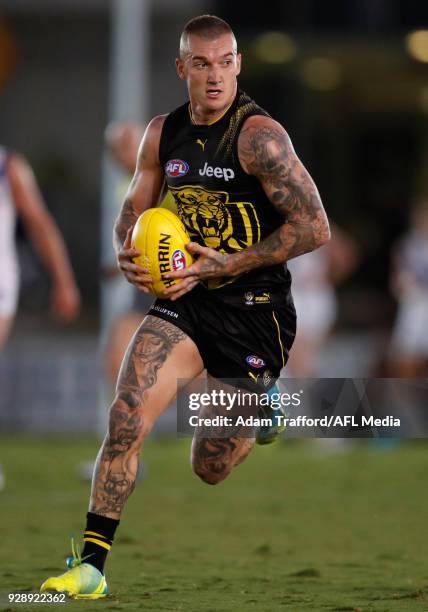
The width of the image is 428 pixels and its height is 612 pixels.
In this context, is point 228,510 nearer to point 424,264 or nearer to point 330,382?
point 330,382

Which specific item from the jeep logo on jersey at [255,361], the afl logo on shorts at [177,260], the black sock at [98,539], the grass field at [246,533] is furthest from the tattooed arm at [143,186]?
the grass field at [246,533]

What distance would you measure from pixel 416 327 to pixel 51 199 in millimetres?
7845

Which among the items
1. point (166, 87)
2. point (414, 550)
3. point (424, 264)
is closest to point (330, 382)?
point (414, 550)

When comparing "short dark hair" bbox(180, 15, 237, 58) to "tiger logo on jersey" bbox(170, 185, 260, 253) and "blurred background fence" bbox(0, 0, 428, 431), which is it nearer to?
"tiger logo on jersey" bbox(170, 185, 260, 253)

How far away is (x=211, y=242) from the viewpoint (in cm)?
695

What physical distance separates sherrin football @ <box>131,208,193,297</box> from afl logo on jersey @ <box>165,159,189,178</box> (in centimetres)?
20

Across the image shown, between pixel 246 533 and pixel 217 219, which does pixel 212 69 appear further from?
pixel 246 533

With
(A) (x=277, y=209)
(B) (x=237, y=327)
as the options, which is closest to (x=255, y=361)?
(B) (x=237, y=327)

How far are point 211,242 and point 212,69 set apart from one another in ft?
2.63

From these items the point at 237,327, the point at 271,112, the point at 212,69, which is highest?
the point at 271,112

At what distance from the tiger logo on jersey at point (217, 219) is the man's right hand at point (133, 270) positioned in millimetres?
337

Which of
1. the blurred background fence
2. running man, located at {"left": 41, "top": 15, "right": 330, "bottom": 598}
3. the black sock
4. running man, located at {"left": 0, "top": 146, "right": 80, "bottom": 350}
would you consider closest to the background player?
the blurred background fence

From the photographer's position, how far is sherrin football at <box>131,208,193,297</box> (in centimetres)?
671

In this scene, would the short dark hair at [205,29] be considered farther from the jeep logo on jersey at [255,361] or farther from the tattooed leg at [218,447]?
the tattooed leg at [218,447]
